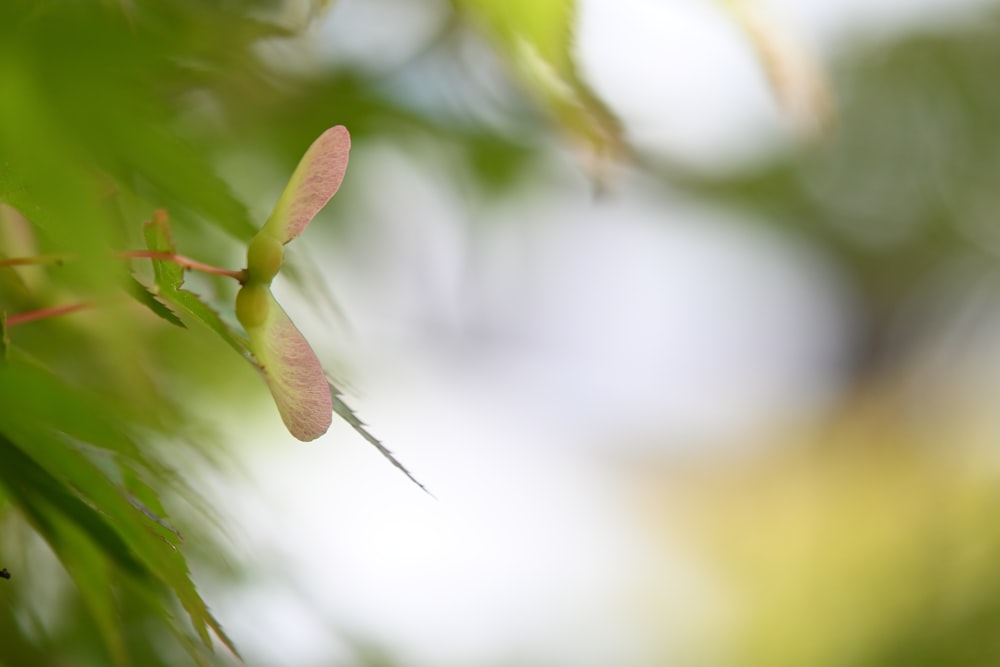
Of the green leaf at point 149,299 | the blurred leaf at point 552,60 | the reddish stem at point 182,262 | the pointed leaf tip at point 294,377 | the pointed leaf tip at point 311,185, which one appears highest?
the blurred leaf at point 552,60

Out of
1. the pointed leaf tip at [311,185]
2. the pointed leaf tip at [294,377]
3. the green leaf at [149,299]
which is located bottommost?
the green leaf at [149,299]

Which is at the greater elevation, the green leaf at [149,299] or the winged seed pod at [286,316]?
the winged seed pod at [286,316]

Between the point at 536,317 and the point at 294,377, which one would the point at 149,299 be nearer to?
the point at 294,377

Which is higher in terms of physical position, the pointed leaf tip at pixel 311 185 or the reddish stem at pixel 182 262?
the pointed leaf tip at pixel 311 185

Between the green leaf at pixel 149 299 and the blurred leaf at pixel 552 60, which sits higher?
the blurred leaf at pixel 552 60

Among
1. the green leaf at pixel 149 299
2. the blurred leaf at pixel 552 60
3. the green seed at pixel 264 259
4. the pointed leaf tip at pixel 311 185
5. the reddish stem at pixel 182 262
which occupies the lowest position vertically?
the green leaf at pixel 149 299
